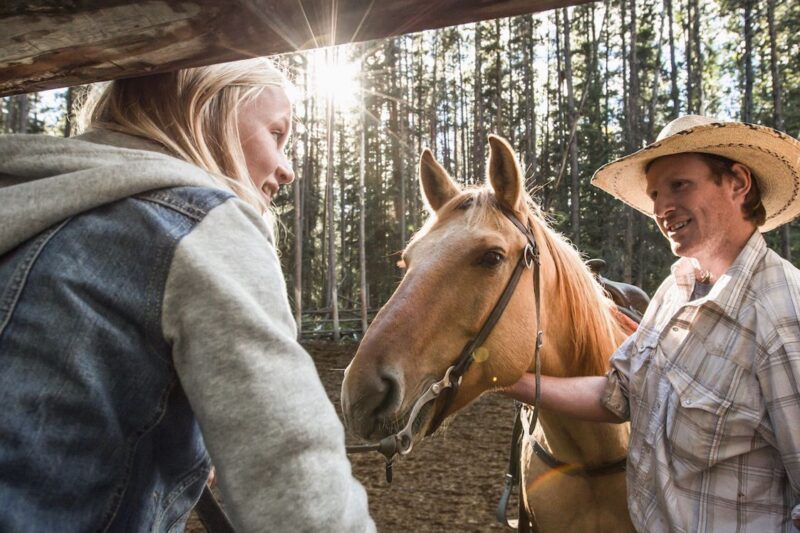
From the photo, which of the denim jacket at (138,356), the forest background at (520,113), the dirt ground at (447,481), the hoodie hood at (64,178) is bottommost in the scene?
the dirt ground at (447,481)

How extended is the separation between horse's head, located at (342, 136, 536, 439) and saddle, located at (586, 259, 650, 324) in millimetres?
1798

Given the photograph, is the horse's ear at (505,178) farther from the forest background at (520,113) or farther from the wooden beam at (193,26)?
the forest background at (520,113)

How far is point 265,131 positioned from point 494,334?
4.45ft

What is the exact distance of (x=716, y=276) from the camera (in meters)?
2.28

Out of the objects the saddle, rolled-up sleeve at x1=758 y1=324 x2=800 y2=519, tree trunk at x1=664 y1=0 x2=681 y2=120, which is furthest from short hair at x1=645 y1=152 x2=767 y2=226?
tree trunk at x1=664 y1=0 x2=681 y2=120

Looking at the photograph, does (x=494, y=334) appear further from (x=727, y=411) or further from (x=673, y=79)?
(x=673, y=79)

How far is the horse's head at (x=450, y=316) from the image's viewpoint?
192 cm

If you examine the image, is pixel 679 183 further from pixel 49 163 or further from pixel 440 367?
pixel 49 163

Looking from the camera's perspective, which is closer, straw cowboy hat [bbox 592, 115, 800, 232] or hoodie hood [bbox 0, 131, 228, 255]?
hoodie hood [bbox 0, 131, 228, 255]

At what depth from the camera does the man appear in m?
1.85

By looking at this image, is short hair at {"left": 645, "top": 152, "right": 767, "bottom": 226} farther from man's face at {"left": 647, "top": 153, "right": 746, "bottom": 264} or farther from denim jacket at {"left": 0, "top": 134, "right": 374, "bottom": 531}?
denim jacket at {"left": 0, "top": 134, "right": 374, "bottom": 531}

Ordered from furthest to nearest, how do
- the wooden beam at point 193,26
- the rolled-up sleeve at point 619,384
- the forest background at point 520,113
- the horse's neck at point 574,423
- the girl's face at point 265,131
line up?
the forest background at point 520,113 < the horse's neck at point 574,423 < the rolled-up sleeve at point 619,384 < the girl's face at point 265,131 < the wooden beam at point 193,26

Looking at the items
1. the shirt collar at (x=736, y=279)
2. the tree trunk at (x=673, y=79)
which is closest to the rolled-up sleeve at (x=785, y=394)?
the shirt collar at (x=736, y=279)

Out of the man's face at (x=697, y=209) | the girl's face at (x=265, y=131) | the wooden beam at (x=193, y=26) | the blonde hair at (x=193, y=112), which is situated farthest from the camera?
the man's face at (x=697, y=209)
